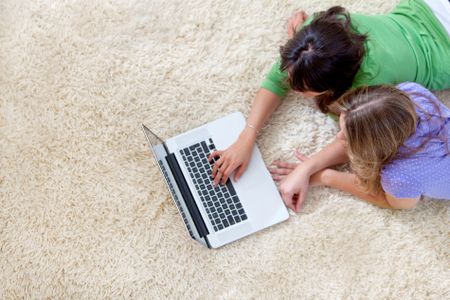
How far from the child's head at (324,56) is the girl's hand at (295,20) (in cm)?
22

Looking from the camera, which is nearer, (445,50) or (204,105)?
(445,50)

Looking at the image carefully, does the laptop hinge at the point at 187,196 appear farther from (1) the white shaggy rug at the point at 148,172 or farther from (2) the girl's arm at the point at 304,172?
(2) the girl's arm at the point at 304,172

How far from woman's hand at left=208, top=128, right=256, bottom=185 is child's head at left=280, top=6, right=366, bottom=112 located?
215 millimetres

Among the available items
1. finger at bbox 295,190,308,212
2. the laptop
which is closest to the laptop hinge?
the laptop

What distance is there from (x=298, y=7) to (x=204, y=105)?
1.16 ft

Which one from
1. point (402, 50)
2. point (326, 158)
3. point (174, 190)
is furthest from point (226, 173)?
point (402, 50)

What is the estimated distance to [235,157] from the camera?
1.03 metres

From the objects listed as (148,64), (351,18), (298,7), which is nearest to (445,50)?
(351,18)

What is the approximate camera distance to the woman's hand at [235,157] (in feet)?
3.39

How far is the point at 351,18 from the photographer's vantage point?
3.10 feet

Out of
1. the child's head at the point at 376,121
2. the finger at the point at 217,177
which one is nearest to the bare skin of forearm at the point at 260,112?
the finger at the point at 217,177

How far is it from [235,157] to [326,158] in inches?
8.8

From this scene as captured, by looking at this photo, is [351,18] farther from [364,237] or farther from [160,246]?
[160,246]

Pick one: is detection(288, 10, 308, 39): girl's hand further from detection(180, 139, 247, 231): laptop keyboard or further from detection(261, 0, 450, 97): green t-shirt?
detection(180, 139, 247, 231): laptop keyboard
